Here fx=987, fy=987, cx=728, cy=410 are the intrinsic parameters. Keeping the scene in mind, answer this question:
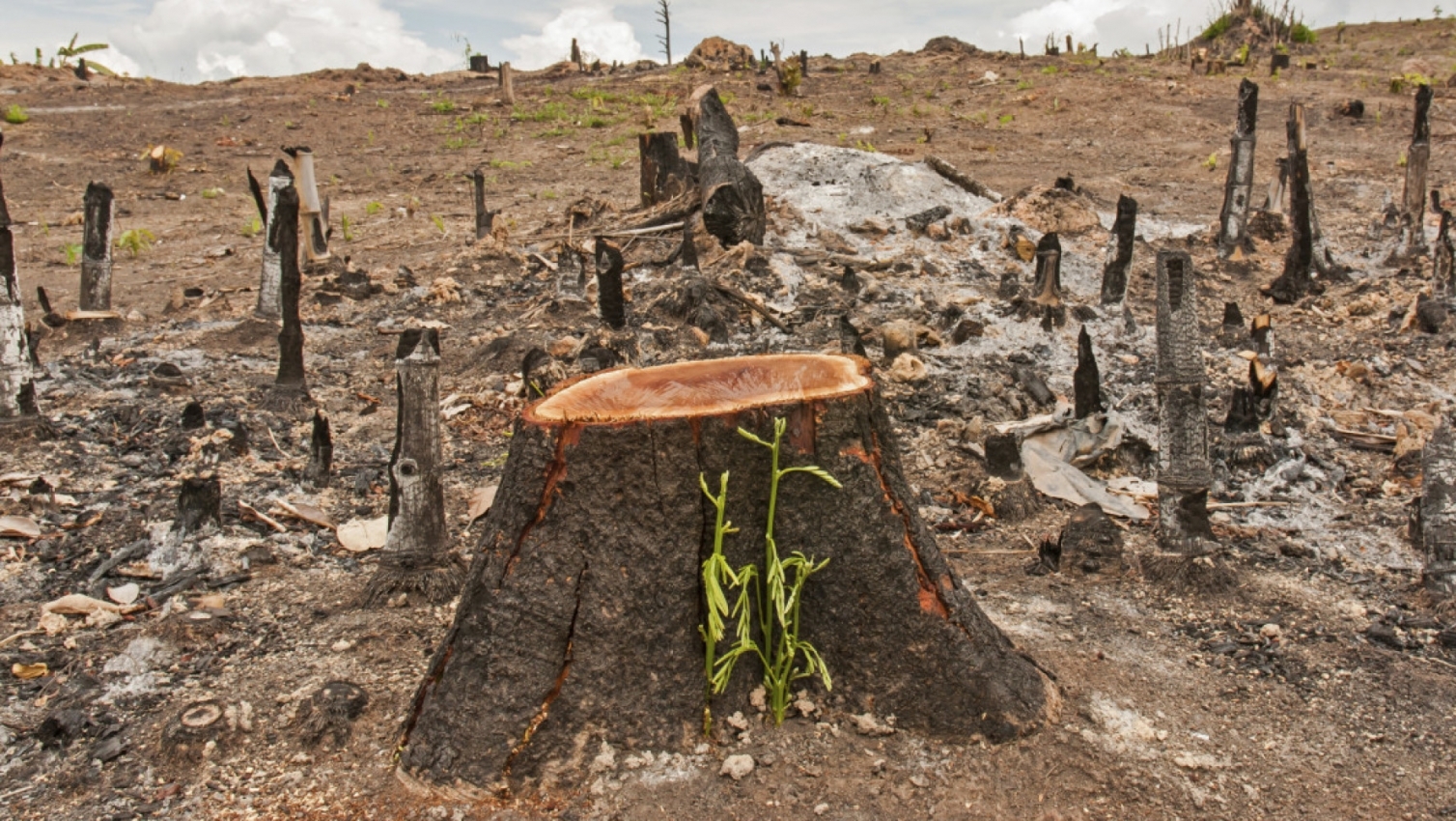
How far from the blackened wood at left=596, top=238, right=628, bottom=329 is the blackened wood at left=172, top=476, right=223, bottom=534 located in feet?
10.0

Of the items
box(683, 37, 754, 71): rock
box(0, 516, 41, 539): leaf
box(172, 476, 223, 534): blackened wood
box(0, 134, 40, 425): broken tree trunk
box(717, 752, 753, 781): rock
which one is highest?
box(683, 37, 754, 71): rock

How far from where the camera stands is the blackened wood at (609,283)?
690cm

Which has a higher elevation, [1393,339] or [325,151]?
[325,151]

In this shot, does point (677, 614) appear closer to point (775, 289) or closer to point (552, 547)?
point (552, 547)

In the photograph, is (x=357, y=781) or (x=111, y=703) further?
(x=111, y=703)

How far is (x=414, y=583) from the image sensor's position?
3904 mm

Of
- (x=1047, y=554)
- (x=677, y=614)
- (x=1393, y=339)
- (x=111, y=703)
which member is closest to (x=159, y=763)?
(x=111, y=703)

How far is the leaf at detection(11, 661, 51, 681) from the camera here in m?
3.50

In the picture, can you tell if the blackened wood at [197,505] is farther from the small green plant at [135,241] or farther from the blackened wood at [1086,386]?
the small green plant at [135,241]

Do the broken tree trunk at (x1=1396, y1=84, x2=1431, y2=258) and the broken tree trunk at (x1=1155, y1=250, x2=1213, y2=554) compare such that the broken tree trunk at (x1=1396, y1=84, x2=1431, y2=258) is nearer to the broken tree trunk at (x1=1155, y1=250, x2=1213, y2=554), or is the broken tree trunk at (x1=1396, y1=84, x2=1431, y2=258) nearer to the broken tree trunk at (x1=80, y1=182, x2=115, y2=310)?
the broken tree trunk at (x1=1155, y1=250, x2=1213, y2=554)

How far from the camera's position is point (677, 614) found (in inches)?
109

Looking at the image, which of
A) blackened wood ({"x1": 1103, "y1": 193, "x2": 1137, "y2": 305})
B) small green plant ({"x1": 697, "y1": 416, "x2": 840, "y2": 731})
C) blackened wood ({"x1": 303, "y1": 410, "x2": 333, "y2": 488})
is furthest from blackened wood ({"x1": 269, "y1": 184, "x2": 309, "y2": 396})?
blackened wood ({"x1": 1103, "y1": 193, "x2": 1137, "y2": 305})

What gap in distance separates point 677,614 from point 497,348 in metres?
4.85

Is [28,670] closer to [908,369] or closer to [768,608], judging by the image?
[768,608]
